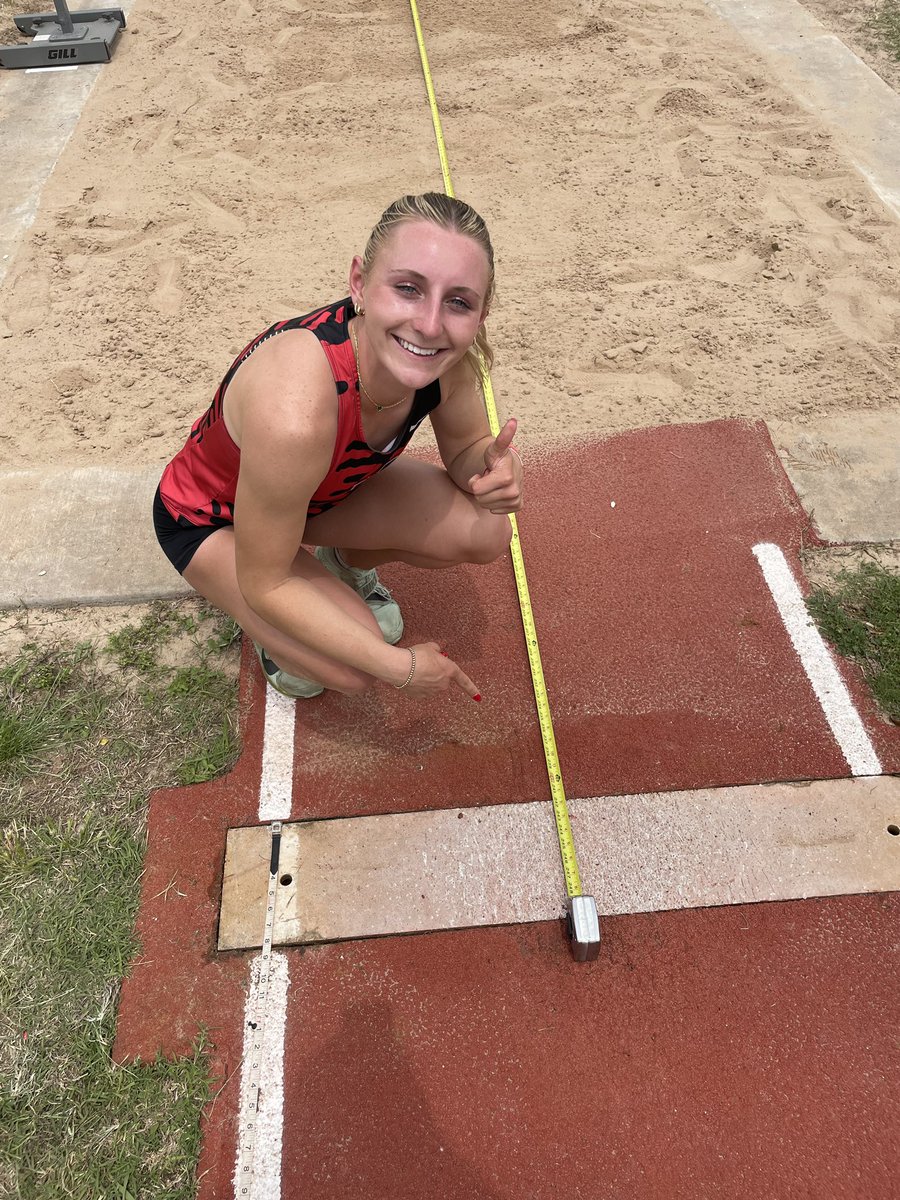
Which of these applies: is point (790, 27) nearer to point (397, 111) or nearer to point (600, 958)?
point (397, 111)

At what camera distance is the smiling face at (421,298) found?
185 cm

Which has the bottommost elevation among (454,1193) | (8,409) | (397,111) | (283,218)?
(454,1193)

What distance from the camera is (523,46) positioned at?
635cm

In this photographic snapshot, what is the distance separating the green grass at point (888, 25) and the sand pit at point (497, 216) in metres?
1.21

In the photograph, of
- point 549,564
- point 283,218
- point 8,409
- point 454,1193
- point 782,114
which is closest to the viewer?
point 454,1193

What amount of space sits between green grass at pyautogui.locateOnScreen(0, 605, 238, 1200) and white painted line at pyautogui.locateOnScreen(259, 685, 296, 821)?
141 mm

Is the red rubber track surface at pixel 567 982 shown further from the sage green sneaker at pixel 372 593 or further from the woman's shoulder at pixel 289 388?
the woman's shoulder at pixel 289 388

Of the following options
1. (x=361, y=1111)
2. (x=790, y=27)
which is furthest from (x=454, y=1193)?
(x=790, y=27)

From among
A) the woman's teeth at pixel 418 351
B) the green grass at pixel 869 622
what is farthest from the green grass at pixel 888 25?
the woman's teeth at pixel 418 351

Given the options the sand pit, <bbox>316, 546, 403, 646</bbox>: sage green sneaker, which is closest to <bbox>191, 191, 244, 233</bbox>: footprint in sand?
the sand pit

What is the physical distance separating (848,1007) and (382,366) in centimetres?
225

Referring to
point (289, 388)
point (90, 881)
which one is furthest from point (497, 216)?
point (90, 881)

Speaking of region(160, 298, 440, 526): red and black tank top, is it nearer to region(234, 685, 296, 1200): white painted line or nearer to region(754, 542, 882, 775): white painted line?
region(234, 685, 296, 1200): white painted line

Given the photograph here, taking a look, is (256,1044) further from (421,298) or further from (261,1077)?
(421,298)
